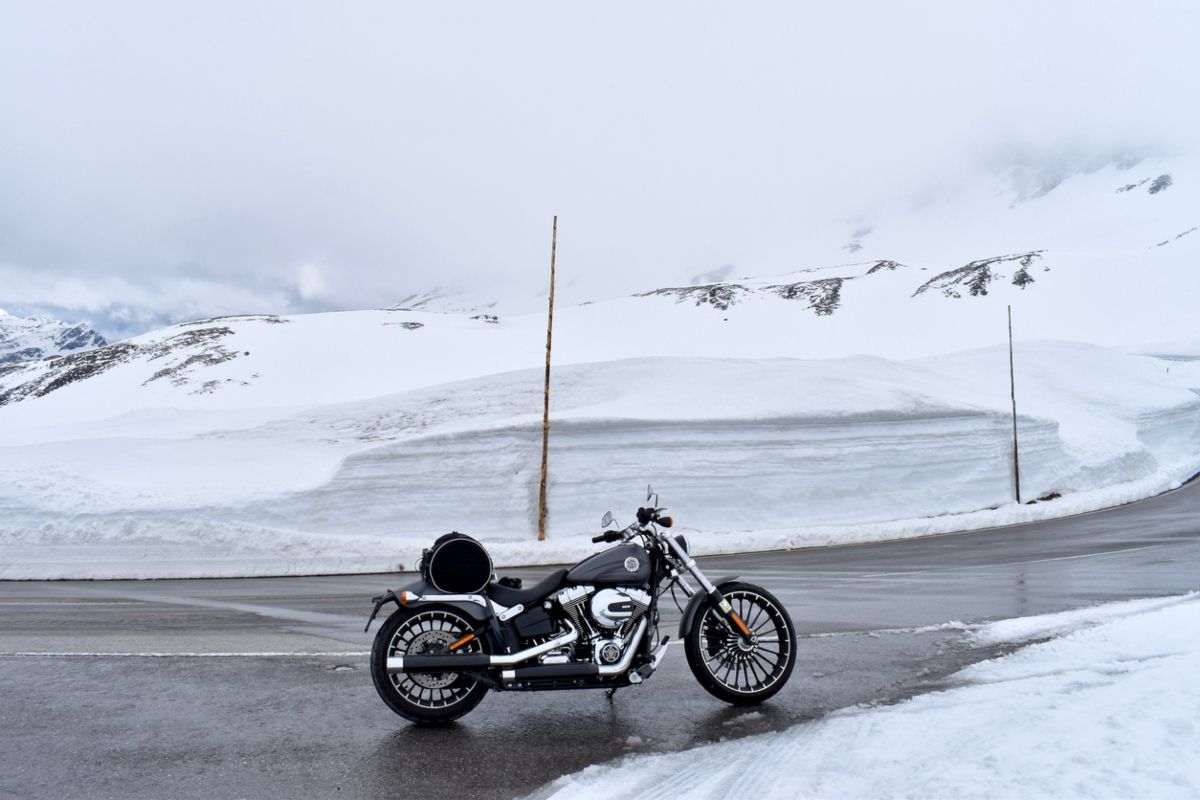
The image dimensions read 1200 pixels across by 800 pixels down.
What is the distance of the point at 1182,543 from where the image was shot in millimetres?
13867

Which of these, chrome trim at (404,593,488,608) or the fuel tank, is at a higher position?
the fuel tank

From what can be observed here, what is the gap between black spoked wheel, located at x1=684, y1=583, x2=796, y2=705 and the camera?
486cm

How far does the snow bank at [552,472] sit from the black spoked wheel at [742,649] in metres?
13.0

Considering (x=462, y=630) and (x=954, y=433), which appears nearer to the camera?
(x=462, y=630)

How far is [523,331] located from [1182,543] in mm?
67059

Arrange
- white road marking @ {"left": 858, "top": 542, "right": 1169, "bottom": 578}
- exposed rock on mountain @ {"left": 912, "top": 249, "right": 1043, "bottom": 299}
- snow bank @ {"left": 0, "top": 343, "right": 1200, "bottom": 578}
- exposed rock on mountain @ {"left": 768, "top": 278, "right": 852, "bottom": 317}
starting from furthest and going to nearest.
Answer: exposed rock on mountain @ {"left": 768, "top": 278, "right": 852, "bottom": 317}
exposed rock on mountain @ {"left": 912, "top": 249, "right": 1043, "bottom": 299}
snow bank @ {"left": 0, "top": 343, "right": 1200, "bottom": 578}
white road marking @ {"left": 858, "top": 542, "right": 1169, "bottom": 578}

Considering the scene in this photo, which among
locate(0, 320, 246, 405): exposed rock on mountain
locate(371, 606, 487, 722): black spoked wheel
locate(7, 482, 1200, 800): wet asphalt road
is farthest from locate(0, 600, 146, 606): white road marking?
locate(0, 320, 246, 405): exposed rock on mountain

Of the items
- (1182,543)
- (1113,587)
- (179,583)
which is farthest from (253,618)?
(1182,543)

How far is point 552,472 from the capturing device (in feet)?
70.3

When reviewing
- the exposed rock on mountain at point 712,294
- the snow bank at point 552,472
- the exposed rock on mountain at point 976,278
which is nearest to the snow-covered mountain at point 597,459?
the snow bank at point 552,472

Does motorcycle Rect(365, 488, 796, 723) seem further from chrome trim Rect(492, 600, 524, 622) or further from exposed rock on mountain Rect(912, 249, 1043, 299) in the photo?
exposed rock on mountain Rect(912, 249, 1043, 299)

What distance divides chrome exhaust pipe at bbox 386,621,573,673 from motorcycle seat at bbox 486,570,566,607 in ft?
0.96

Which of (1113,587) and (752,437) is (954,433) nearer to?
(752,437)

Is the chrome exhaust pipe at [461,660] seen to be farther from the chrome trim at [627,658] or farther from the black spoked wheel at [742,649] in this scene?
the black spoked wheel at [742,649]
